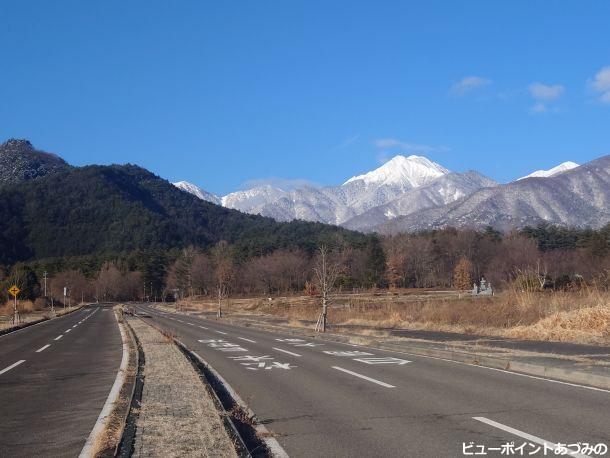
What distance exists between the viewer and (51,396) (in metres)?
10.4

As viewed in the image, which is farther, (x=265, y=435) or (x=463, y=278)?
(x=463, y=278)

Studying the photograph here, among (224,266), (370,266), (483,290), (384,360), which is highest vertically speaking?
(224,266)

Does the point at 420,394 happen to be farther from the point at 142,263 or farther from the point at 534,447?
the point at 142,263

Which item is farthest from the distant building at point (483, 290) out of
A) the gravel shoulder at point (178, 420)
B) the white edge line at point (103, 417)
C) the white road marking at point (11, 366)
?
the gravel shoulder at point (178, 420)

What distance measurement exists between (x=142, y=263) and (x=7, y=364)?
126 metres

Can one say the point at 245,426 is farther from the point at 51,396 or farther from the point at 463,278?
the point at 463,278

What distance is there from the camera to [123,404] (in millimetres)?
9156

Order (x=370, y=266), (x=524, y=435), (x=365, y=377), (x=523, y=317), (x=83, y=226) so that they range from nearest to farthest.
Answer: (x=524, y=435) → (x=365, y=377) → (x=523, y=317) → (x=370, y=266) → (x=83, y=226)

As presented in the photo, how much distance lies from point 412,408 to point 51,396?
639cm

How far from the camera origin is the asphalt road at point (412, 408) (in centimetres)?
675

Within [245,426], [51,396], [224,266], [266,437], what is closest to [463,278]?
[224,266]

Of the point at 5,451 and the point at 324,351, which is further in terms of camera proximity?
the point at 324,351

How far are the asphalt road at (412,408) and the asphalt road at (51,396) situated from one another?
8.41ft

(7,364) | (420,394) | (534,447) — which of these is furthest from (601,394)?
(7,364)
